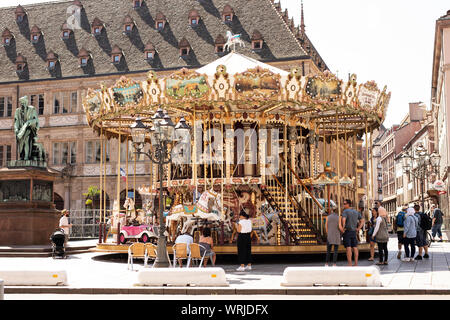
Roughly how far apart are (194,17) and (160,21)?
115 inches

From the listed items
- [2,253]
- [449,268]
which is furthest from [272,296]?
[2,253]

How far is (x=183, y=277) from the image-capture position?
39.4 ft

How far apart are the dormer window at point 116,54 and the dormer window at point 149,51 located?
2178 mm

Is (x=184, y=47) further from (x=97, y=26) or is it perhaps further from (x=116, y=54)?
(x=97, y=26)

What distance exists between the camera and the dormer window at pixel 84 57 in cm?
4975

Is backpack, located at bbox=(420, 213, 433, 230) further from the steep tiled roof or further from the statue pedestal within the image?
the steep tiled roof

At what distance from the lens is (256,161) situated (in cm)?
2130

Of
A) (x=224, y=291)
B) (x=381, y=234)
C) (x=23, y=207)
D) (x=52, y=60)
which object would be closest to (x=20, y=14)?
(x=52, y=60)

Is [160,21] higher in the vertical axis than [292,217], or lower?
higher

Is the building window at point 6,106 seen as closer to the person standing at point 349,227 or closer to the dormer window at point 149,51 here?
the dormer window at point 149,51

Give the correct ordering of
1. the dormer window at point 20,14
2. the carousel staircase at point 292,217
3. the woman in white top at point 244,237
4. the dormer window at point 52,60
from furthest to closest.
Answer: the dormer window at point 20,14, the dormer window at point 52,60, the carousel staircase at point 292,217, the woman in white top at point 244,237

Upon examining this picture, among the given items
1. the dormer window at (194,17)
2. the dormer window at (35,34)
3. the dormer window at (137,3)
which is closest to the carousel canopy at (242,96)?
the dormer window at (194,17)

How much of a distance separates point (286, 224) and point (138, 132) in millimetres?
5795
